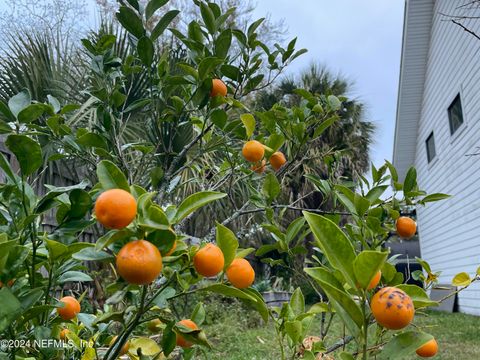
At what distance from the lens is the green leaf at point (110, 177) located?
0.63 metres

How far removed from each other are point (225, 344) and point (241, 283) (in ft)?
14.5

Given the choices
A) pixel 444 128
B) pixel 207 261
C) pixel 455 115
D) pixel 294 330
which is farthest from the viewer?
pixel 444 128

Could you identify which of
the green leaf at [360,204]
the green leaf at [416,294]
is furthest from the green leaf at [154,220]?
the green leaf at [360,204]

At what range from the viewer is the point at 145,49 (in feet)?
3.76

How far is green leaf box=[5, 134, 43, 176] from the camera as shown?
2.09 ft

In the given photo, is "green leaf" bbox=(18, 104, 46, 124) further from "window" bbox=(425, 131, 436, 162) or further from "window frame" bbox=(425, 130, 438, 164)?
"window" bbox=(425, 131, 436, 162)

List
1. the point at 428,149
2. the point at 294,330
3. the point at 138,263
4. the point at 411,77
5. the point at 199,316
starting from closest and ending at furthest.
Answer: the point at 138,263 < the point at 294,330 < the point at 199,316 < the point at 428,149 < the point at 411,77

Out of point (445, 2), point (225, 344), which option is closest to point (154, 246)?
point (225, 344)

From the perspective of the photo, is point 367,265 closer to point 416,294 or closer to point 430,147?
point 416,294

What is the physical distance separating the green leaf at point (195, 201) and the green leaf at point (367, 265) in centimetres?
24

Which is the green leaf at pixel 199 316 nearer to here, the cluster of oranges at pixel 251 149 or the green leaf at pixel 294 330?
the green leaf at pixel 294 330

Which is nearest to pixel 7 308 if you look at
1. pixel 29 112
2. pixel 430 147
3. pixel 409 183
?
pixel 29 112

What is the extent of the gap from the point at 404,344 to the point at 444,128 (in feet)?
31.3

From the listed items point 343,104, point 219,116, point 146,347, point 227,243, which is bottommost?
point 146,347
